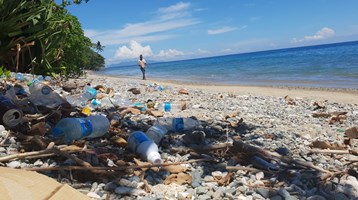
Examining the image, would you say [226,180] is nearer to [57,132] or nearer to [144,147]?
[144,147]

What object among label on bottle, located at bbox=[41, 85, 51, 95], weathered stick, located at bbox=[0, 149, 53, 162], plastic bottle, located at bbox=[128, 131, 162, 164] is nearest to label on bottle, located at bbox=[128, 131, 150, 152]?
plastic bottle, located at bbox=[128, 131, 162, 164]

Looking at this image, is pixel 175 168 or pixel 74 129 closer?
pixel 175 168

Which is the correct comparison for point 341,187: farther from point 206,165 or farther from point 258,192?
point 206,165

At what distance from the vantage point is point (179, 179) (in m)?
2.53

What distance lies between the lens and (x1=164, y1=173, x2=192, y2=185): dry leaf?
2.50 metres

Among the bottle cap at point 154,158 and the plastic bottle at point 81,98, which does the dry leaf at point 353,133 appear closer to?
the bottle cap at point 154,158

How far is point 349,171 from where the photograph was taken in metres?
2.80

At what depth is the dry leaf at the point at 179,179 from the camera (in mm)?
2500

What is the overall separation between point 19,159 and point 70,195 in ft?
3.70

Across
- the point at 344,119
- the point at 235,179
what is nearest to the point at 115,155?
the point at 235,179

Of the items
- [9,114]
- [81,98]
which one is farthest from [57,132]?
[81,98]

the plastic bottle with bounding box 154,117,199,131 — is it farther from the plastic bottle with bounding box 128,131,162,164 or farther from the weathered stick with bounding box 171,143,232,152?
the plastic bottle with bounding box 128,131,162,164

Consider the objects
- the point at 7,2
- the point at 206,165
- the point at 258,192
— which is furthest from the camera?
the point at 7,2

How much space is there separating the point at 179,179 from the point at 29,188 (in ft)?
4.11
